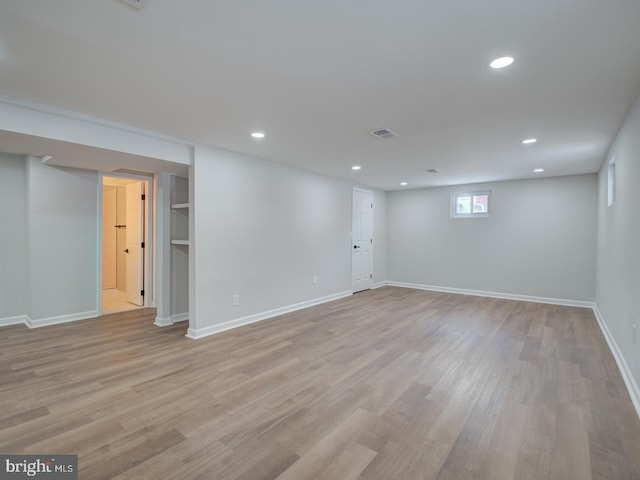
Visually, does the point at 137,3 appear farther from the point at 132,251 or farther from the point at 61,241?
the point at 132,251

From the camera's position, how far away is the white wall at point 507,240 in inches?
225

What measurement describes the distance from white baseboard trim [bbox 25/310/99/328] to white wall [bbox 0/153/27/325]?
0.35 meters

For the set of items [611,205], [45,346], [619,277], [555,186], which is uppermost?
[555,186]

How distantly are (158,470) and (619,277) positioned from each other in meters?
4.16

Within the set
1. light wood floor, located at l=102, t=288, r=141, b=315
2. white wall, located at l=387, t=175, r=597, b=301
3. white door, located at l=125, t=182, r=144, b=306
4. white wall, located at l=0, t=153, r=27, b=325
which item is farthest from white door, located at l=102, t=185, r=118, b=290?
white wall, located at l=387, t=175, r=597, b=301

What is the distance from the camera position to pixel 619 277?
10.4 feet

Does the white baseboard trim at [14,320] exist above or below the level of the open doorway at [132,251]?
below

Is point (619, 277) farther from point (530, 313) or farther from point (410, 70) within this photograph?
point (410, 70)

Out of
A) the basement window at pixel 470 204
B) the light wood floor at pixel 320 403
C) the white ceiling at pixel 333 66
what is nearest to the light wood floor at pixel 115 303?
the light wood floor at pixel 320 403

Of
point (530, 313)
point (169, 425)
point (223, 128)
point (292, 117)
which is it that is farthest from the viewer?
point (530, 313)

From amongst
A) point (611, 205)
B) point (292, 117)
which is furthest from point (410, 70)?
point (611, 205)

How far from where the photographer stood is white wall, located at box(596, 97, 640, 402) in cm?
248

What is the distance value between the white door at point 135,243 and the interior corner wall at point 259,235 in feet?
7.27

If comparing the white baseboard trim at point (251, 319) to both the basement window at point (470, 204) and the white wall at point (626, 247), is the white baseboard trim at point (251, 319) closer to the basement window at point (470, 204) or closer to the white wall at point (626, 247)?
the basement window at point (470, 204)
